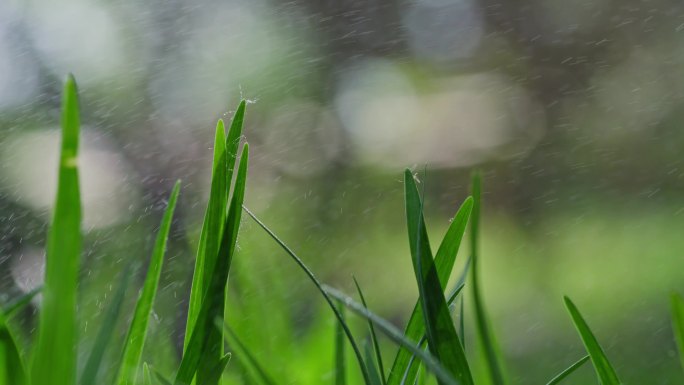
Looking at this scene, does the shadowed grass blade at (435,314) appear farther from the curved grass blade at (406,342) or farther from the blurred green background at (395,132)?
the blurred green background at (395,132)

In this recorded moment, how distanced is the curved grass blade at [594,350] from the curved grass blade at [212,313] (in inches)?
4.0

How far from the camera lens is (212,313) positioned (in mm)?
222

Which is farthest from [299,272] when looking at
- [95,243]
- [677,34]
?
[677,34]

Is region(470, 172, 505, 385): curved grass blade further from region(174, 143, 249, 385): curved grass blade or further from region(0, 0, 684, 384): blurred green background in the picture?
region(0, 0, 684, 384): blurred green background

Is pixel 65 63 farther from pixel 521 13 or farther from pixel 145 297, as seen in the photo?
pixel 145 297

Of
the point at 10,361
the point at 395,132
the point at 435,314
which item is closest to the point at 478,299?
the point at 435,314

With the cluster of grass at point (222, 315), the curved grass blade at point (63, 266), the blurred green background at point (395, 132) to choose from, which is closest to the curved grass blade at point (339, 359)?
the cluster of grass at point (222, 315)

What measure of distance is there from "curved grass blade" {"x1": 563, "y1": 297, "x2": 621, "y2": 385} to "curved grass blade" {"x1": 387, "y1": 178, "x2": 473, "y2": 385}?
36mm

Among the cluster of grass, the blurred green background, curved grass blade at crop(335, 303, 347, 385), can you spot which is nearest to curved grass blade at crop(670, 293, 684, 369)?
the cluster of grass

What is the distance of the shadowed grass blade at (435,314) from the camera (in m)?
0.20

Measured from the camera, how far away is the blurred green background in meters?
1.96

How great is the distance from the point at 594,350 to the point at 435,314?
6cm

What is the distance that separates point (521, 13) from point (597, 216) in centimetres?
72

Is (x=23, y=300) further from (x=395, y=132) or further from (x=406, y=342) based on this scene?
(x=395, y=132)
